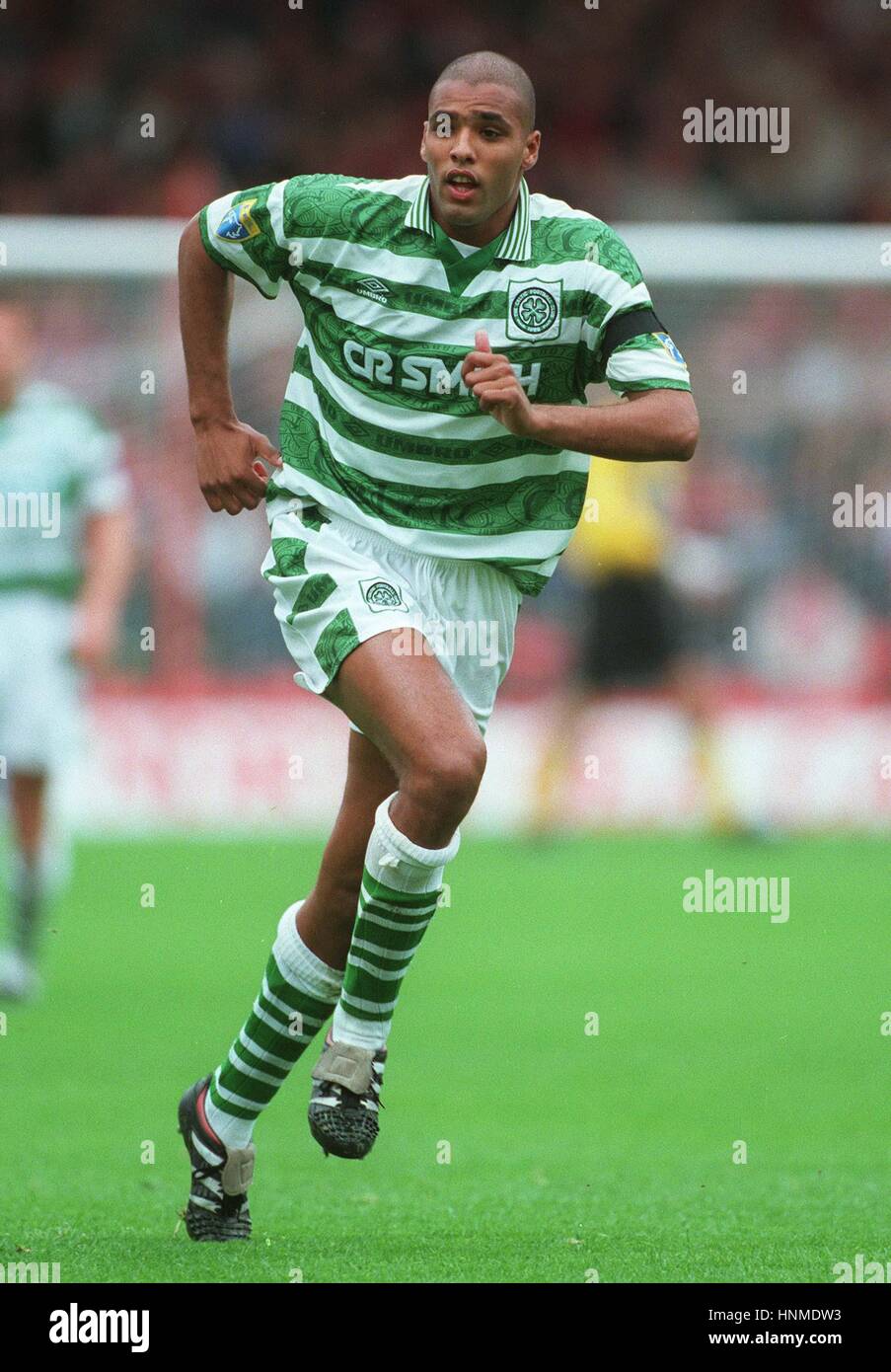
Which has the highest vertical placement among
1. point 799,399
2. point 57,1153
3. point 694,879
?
point 799,399

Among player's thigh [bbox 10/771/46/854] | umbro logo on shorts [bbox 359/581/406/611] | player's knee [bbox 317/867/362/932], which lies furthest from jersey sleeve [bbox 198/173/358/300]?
player's thigh [bbox 10/771/46/854]

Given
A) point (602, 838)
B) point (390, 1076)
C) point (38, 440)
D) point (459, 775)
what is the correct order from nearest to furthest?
point (459, 775) < point (390, 1076) < point (38, 440) < point (602, 838)

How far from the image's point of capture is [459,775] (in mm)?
3686

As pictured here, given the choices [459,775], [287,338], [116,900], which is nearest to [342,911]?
[459,775]

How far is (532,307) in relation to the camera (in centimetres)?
397

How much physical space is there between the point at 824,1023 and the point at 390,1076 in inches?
64.1

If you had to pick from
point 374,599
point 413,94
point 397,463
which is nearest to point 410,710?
point 374,599

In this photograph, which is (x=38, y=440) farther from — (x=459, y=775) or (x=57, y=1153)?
(x=459, y=775)

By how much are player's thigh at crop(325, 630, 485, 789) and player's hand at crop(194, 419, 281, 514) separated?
0.52 meters

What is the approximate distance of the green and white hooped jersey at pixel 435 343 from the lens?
3969 millimetres

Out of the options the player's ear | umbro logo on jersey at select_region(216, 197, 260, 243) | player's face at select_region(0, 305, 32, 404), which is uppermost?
player's face at select_region(0, 305, 32, 404)

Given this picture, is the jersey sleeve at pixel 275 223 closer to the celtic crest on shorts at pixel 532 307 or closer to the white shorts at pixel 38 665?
the celtic crest on shorts at pixel 532 307

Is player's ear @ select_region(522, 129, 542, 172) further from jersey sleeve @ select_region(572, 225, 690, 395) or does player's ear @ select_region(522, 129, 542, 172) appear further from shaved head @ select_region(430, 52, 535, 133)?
jersey sleeve @ select_region(572, 225, 690, 395)

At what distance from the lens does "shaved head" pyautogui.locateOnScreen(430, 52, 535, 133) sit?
391 centimetres
